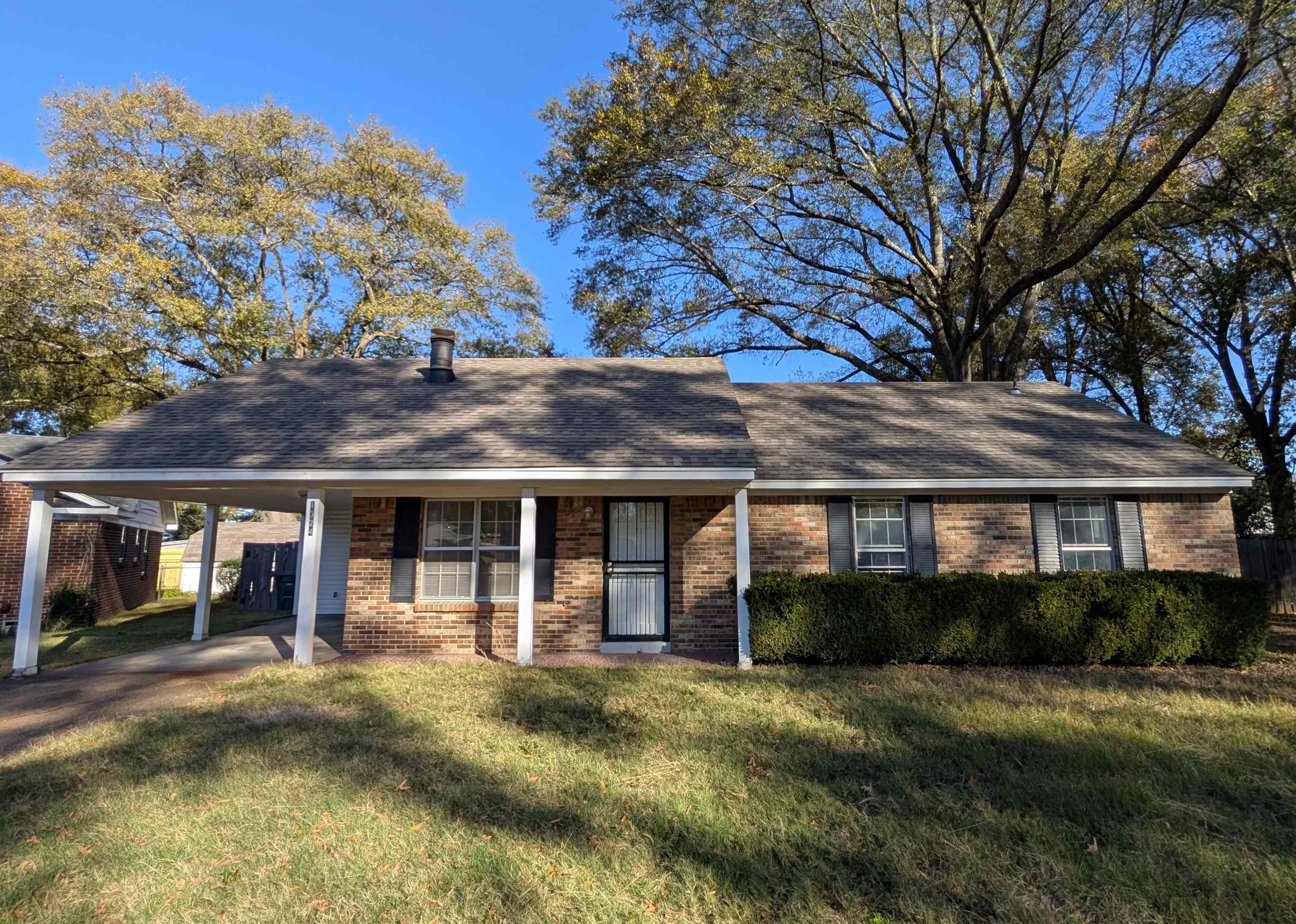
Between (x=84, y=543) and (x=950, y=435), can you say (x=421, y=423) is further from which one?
(x=84, y=543)

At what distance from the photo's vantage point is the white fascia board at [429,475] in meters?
8.47

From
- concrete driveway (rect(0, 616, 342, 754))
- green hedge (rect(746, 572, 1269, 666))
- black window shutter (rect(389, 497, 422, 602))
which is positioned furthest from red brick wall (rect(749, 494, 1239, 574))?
concrete driveway (rect(0, 616, 342, 754))

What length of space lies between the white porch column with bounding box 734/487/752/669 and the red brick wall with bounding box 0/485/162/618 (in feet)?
36.2

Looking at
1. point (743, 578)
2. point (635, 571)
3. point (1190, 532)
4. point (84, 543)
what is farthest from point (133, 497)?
point (1190, 532)

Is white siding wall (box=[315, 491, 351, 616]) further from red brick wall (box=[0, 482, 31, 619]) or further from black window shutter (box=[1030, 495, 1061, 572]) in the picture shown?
black window shutter (box=[1030, 495, 1061, 572])

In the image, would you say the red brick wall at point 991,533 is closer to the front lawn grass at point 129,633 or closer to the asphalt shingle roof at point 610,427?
the asphalt shingle roof at point 610,427

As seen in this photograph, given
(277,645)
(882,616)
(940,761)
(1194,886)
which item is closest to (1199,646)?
(882,616)

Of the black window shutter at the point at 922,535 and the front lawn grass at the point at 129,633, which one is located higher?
the black window shutter at the point at 922,535

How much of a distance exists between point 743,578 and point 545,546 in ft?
9.43

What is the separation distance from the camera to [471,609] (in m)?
9.88

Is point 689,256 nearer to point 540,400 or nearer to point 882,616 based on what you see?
point 540,400

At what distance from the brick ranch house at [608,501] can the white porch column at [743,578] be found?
34 millimetres

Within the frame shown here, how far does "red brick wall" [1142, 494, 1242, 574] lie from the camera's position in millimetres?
10508

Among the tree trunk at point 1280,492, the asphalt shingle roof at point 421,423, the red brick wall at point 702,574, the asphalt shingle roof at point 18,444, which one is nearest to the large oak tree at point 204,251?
the asphalt shingle roof at point 18,444
